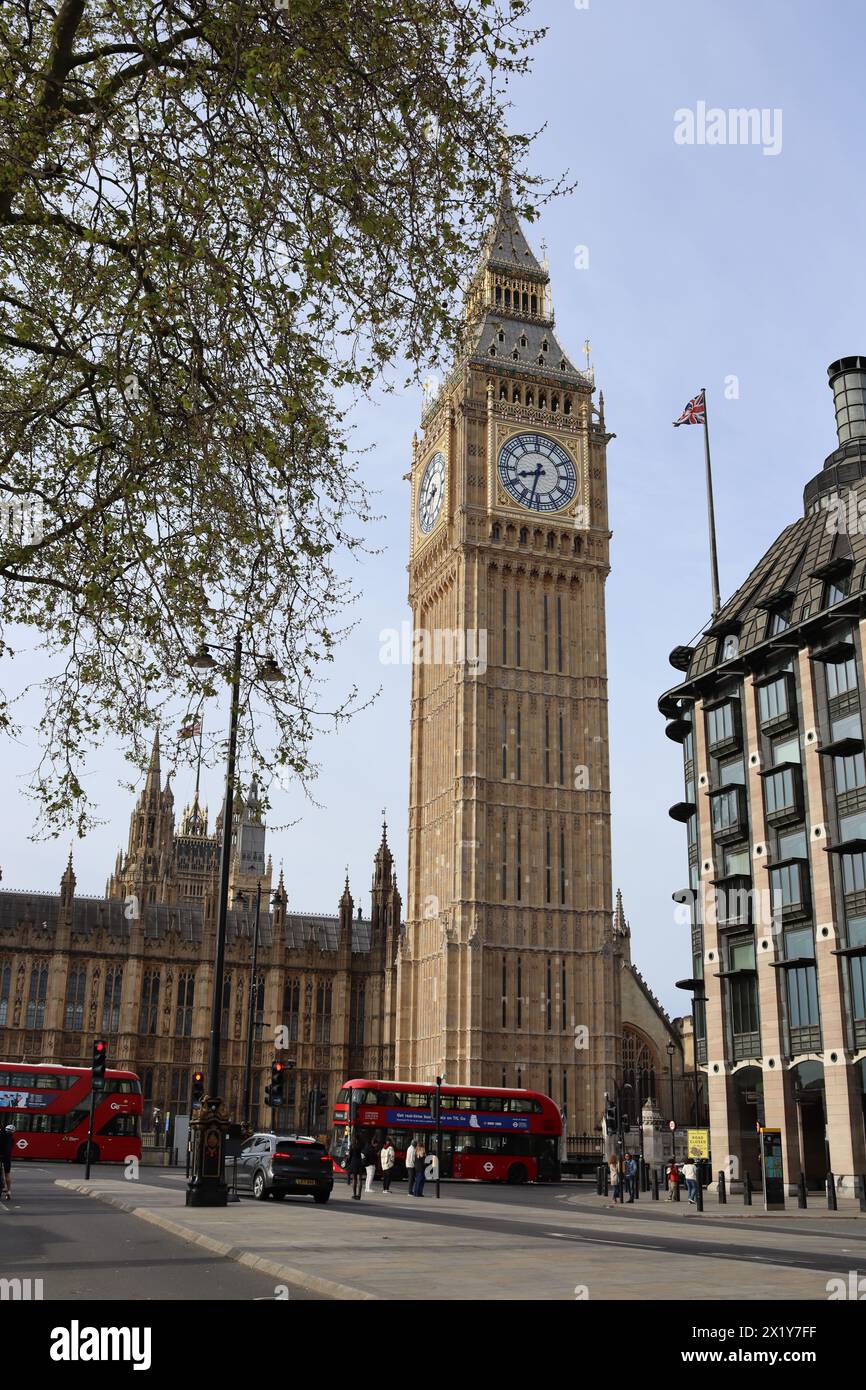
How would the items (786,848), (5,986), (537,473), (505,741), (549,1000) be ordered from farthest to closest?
1. (537,473)
2. (5,986)
3. (505,741)
4. (549,1000)
5. (786,848)

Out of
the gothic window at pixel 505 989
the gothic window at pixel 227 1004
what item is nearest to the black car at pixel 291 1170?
the gothic window at pixel 505 989

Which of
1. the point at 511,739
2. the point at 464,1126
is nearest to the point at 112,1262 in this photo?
the point at 464,1126

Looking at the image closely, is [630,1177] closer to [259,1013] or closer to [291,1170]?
[291,1170]

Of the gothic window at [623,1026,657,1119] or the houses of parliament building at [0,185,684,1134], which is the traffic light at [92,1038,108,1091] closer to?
the houses of parliament building at [0,185,684,1134]

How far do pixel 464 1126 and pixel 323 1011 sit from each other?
3115 centimetres

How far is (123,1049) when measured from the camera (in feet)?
233

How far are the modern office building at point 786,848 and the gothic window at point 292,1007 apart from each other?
108 ft

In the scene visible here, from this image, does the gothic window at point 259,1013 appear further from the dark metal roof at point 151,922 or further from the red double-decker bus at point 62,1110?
the red double-decker bus at point 62,1110

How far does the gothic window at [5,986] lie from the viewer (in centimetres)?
7056

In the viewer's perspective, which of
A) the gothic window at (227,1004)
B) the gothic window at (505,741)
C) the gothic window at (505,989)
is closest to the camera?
the gothic window at (505,989)

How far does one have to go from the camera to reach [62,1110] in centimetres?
4675

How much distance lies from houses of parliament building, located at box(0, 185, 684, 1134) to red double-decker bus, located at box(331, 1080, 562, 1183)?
48.4 feet
